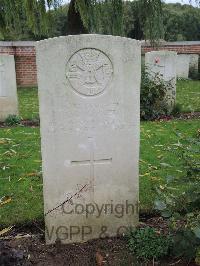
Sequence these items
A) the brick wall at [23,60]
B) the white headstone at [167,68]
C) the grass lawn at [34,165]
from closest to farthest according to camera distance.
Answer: the grass lawn at [34,165] < the white headstone at [167,68] < the brick wall at [23,60]

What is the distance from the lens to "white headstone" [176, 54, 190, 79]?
695 inches

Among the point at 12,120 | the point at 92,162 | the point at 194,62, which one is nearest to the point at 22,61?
the point at 194,62

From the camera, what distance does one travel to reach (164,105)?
8.97 metres

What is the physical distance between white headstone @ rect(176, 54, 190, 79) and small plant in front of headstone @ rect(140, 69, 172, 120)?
9.00 m

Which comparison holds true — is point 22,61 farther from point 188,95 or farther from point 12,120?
point 12,120

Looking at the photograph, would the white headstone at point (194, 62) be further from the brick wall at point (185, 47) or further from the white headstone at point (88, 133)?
the white headstone at point (88, 133)

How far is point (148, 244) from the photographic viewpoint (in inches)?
122

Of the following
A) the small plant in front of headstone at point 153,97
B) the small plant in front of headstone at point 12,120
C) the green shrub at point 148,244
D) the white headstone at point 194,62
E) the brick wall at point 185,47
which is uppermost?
the brick wall at point 185,47

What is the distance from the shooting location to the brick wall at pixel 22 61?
51.9ft

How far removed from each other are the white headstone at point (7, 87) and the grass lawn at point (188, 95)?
385 cm

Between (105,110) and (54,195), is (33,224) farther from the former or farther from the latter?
(105,110)

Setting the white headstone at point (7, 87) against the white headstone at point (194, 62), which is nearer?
the white headstone at point (7, 87)

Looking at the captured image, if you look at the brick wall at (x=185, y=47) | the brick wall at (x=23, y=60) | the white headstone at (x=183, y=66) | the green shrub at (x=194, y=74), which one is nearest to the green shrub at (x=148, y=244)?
the brick wall at (x=23, y=60)

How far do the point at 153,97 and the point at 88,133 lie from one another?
5744mm
